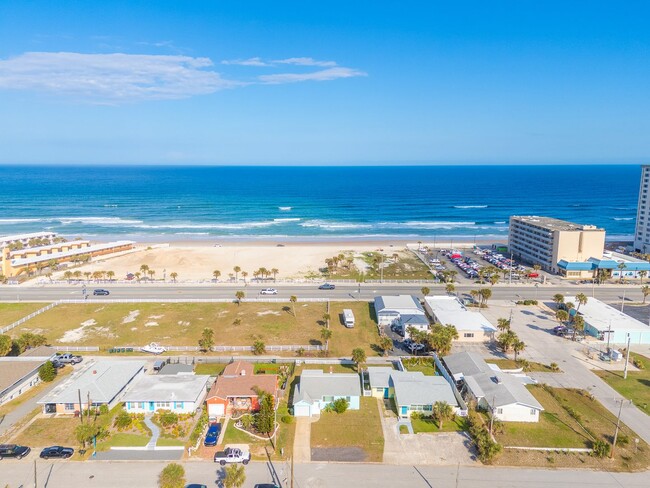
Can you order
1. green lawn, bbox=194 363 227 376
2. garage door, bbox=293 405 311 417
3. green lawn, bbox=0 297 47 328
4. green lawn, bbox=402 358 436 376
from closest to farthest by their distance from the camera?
1. garage door, bbox=293 405 311 417
2. green lawn, bbox=194 363 227 376
3. green lawn, bbox=402 358 436 376
4. green lawn, bbox=0 297 47 328

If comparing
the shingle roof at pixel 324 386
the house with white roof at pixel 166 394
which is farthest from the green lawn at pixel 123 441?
the shingle roof at pixel 324 386

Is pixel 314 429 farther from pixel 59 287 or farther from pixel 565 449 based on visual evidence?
pixel 59 287

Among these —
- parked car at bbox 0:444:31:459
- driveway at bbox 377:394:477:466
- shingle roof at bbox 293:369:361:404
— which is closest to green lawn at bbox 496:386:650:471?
driveway at bbox 377:394:477:466

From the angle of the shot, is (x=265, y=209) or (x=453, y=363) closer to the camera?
(x=453, y=363)

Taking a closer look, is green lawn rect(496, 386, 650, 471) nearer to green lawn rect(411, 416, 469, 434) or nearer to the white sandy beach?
green lawn rect(411, 416, 469, 434)

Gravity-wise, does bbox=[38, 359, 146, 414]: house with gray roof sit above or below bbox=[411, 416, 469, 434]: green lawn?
above

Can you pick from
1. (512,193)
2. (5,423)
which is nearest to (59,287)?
(5,423)

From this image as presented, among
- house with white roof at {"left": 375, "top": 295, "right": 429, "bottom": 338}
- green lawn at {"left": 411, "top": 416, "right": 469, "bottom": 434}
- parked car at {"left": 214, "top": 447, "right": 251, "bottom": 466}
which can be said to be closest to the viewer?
parked car at {"left": 214, "top": 447, "right": 251, "bottom": 466}

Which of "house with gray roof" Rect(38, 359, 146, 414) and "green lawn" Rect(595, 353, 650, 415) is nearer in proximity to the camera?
"house with gray roof" Rect(38, 359, 146, 414)
